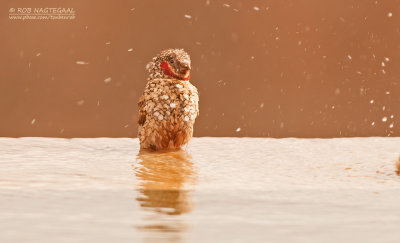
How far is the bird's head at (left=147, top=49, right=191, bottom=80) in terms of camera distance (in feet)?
5.55

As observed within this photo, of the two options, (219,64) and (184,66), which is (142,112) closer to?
(184,66)

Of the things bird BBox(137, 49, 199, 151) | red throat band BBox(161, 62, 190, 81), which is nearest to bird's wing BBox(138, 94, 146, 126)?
bird BBox(137, 49, 199, 151)

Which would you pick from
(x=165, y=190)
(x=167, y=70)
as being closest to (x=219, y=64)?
(x=167, y=70)

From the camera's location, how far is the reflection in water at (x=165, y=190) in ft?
2.43

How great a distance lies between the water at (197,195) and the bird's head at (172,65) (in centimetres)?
25

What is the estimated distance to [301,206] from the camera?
87 cm

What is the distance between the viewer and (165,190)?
3.26 ft

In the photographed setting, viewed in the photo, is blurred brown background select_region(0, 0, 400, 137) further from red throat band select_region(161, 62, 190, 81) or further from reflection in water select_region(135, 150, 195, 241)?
reflection in water select_region(135, 150, 195, 241)

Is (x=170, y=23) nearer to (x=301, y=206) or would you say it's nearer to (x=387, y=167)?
(x=387, y=167)

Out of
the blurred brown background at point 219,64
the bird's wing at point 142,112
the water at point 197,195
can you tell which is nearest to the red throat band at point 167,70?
the bird's wing at point 142,112

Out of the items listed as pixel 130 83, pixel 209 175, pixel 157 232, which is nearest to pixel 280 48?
pixel 130 83

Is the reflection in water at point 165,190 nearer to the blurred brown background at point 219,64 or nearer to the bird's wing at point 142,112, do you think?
the bird's wing at point 142,112

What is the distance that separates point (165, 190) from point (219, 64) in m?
1.68

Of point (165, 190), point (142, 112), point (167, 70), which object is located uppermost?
point (167, 70)
